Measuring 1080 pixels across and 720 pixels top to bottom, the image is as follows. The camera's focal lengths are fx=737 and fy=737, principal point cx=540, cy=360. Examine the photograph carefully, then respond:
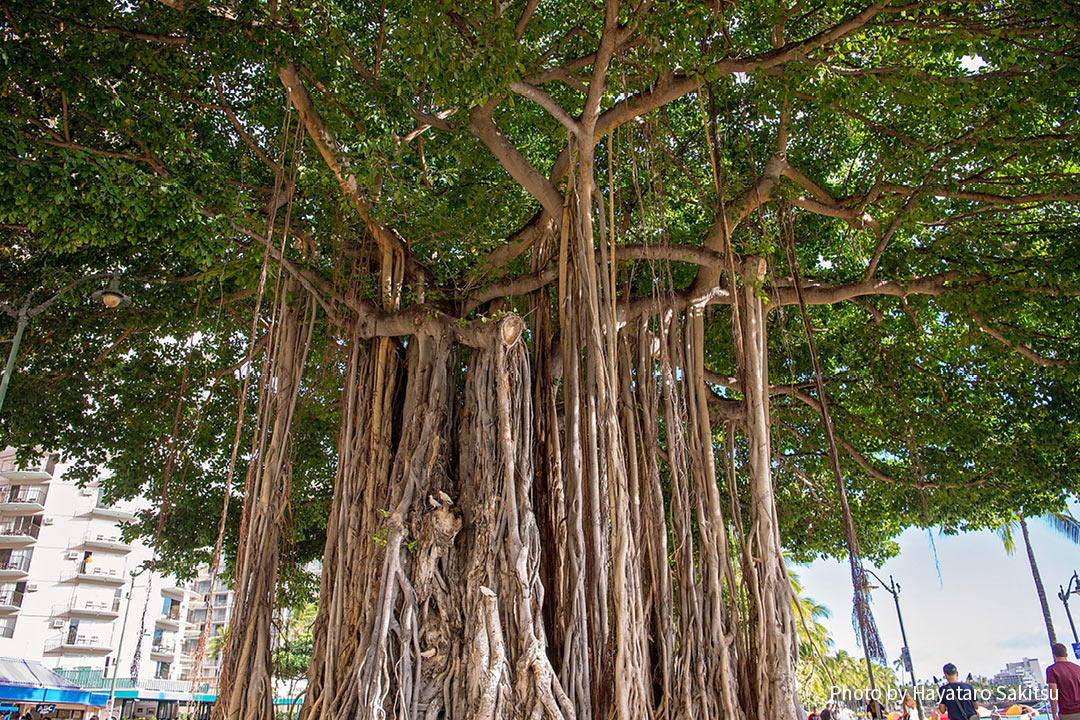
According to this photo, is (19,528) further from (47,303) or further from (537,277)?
(537,277)

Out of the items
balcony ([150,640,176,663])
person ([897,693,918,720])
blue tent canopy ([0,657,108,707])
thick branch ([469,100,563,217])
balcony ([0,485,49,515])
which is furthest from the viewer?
balcony ([150,640,176,663])

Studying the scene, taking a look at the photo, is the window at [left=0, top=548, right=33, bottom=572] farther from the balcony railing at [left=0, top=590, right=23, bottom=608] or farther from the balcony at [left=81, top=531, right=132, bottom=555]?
the balcony at [left=81, top=531, right=132, bottom=555]

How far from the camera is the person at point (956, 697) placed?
161 inches

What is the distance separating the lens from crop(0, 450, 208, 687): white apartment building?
661 inches

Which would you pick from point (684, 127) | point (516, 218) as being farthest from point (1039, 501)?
point (516, 218)

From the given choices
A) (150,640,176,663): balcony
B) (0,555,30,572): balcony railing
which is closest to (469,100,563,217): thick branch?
(0,555,30,572): balcony railing

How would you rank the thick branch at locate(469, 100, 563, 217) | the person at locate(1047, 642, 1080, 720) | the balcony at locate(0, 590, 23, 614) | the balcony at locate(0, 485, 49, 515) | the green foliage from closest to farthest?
the person at locate(1047, 642, 1080, 720) < the green foliage < the thick branch at locate(469, 100, 563, 217) < the balcony at locate(0, 590, 23, 614) < the balcony at locate(0, 485, 49, 515)

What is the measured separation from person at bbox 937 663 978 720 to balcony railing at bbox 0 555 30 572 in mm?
19533

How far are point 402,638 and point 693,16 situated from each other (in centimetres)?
326

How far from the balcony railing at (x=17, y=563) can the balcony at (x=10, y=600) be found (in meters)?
0.61

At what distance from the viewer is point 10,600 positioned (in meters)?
16.6

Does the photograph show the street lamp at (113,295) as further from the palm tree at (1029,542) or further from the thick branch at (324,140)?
the palm tree at (1029,542)

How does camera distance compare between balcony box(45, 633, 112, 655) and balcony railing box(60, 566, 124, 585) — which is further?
balcony railing box(60, 566, 124, 585)

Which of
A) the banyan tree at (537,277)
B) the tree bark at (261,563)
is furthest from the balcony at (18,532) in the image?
the tree bark at (261,563)
